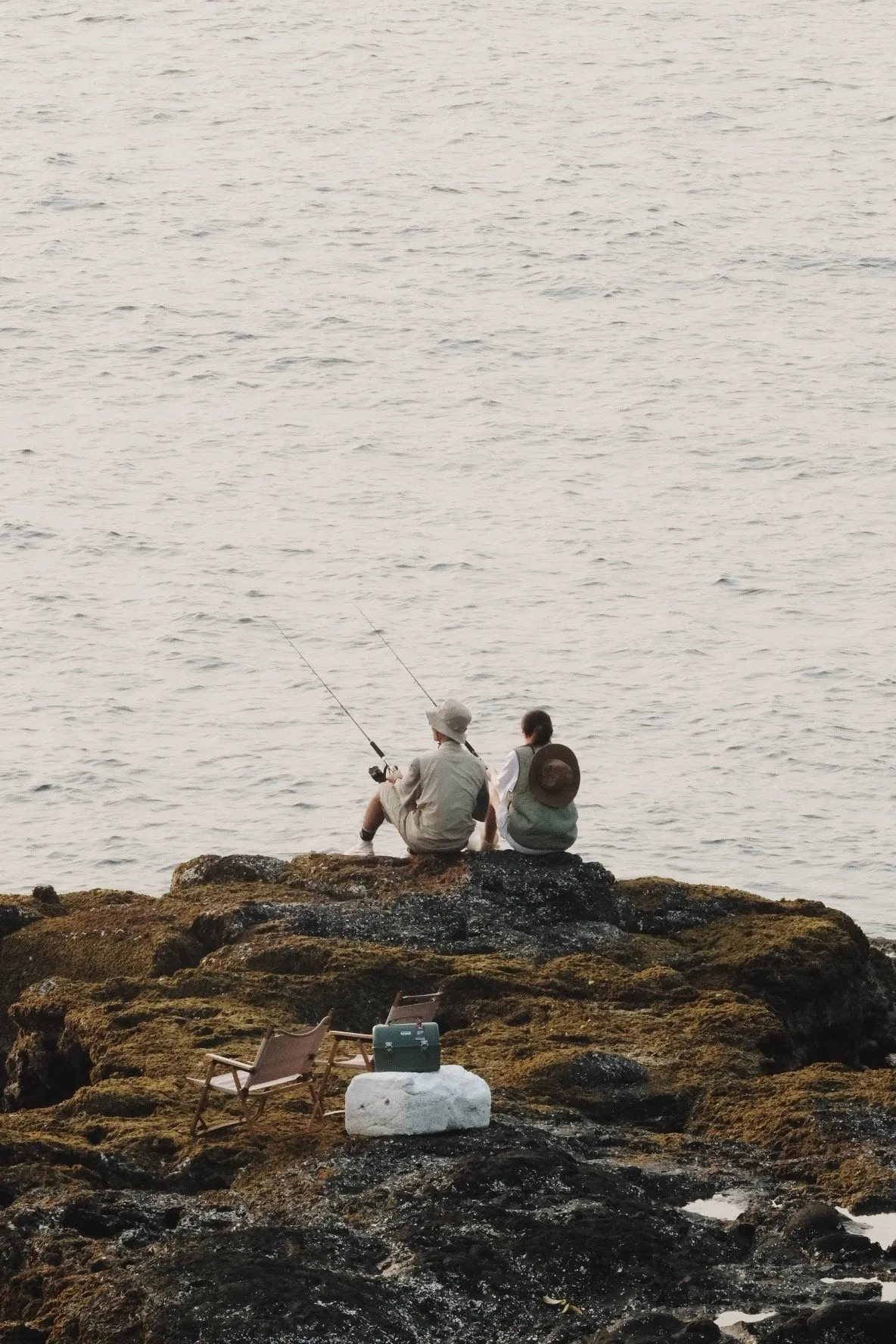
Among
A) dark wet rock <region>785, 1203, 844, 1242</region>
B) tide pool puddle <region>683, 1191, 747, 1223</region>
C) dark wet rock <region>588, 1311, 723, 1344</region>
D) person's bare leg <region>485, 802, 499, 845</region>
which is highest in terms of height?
dark wet rock <region>588, 1311, 723, 1344</region>

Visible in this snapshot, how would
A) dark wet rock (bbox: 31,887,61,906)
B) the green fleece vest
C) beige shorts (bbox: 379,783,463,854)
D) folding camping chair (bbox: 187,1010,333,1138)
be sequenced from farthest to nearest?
dark wet rock (bbox: 31,887,61,906)
beige shorts (bbox: 379,783,463,854)
the green fleece vest
folding camping chair (bbox: 187,1010,333,1138)

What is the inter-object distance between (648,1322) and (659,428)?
30.0 metres

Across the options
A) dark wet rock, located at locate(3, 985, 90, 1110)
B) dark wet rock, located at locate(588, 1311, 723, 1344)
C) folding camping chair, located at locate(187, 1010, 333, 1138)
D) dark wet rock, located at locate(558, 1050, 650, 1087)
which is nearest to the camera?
dark wet rock, located at locate(588, 1311, 723, 1344)

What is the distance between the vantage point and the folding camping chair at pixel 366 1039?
9191 millimetres

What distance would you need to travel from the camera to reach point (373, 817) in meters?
13.2

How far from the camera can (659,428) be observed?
36906mm

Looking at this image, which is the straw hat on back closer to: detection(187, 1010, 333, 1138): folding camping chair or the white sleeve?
the white sleeve

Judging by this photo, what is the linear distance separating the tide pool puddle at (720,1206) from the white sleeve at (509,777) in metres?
4.13

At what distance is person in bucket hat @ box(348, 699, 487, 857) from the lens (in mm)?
12453

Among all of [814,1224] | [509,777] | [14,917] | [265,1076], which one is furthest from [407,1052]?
[14,917]

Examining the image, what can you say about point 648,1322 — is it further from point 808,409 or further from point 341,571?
point 808,409

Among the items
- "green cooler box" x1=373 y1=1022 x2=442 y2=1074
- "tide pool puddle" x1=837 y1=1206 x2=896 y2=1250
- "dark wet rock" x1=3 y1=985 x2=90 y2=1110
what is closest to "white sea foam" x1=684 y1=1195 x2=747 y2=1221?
"tide pool puddle" x1=837 y1=1206 x2=896 y2=1250

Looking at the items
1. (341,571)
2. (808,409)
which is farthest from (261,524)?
(808,409)

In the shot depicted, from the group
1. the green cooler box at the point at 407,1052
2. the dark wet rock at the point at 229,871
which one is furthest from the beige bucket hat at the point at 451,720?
the green cooler box at the point at 407,1052
